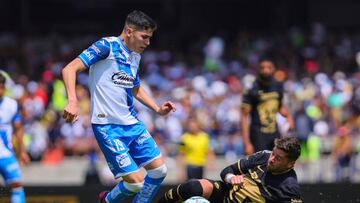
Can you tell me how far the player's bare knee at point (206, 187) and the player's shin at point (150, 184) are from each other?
407 millimetres

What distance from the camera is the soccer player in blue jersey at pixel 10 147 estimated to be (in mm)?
9047

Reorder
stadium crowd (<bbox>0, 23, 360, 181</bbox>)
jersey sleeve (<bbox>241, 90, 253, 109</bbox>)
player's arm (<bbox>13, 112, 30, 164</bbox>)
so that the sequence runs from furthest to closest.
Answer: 1. stadium crowd (<bbox>0, 23, 360, 181</bbox>)
2. jersey sleeve (<bbox>241, 90, 253, 109</bbox>)
3. player's arm (<bbox>13, 112, 30, 164</bbox>)

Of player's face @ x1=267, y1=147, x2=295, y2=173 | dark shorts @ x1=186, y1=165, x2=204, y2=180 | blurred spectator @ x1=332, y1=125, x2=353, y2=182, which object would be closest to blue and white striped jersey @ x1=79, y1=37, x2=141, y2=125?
player's face @ x1=267, y1=147, x2=295, y2=173

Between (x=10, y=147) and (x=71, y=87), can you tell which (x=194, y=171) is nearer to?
(x=10, y=147)

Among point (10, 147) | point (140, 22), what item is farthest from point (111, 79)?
point (10, 147)

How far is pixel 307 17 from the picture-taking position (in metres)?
26.1

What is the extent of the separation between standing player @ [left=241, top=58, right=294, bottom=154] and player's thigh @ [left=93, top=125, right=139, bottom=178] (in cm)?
361

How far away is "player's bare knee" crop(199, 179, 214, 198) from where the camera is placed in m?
7.97

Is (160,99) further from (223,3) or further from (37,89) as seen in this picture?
(223,3)

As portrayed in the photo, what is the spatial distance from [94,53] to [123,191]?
1359mm

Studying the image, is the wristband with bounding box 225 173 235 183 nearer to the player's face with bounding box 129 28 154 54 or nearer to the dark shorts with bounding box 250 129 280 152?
the player's face with bounding box 129 28 154 54

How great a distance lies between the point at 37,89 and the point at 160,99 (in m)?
3.07

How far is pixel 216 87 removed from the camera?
19703 millimetres

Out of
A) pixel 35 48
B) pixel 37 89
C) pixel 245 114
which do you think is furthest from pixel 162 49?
pixel 245 114
